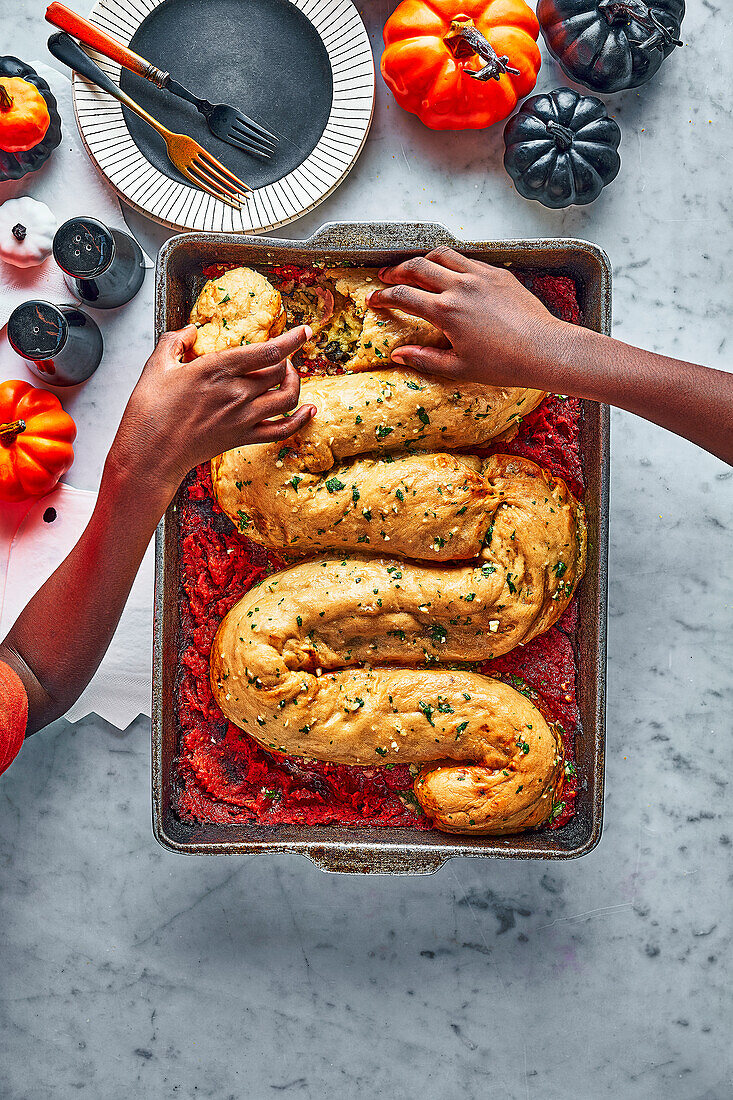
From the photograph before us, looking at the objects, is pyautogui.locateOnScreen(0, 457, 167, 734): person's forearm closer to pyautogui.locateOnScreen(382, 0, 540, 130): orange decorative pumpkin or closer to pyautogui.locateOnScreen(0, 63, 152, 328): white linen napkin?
pyautogui.locateOnScreen(0, 63, 152, 328): white linen napkin

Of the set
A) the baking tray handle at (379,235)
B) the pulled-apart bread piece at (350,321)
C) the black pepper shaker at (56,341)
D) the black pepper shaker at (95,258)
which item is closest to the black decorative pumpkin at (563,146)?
the baking tray handle at (379,235)

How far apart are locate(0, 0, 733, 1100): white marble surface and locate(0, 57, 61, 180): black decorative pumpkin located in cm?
18

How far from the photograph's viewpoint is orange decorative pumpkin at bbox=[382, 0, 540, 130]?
2496 mm

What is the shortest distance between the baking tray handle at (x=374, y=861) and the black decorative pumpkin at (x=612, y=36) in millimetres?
2200

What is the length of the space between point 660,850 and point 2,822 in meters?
2.00

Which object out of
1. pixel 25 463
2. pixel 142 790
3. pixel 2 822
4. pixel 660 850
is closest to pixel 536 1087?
pixel 660 850

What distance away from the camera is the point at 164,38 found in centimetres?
265

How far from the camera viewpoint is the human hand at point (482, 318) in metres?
2.19

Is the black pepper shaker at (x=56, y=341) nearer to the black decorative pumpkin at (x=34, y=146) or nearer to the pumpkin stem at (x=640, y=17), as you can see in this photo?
the black decorative pumpkin at (x=34, y=146)

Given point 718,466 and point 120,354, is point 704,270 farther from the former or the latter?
point 120,354

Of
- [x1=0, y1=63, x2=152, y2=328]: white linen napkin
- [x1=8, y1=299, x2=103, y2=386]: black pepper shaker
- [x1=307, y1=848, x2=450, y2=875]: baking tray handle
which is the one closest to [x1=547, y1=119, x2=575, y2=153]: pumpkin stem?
[x1=0, y1=63, x2=152, y2=328]: white linen napkin

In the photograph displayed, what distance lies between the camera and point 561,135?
2500mm

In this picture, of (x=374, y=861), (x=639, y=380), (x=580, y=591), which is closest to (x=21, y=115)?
(x=639, y=380)

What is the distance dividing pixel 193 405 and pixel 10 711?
838 millimetres
